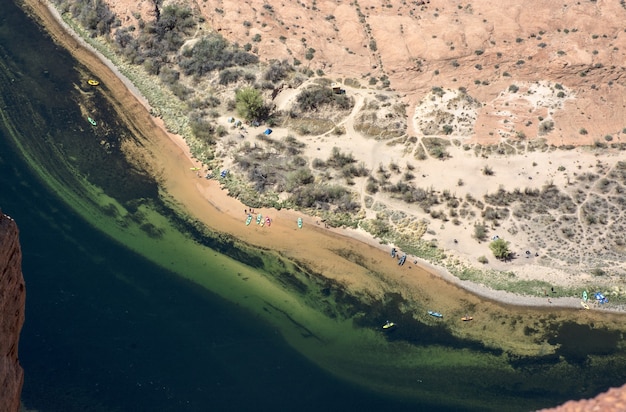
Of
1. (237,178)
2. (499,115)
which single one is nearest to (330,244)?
(237,178)

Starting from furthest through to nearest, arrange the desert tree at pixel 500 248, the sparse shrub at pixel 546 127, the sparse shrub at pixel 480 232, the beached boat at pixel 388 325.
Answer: the sparse shrub at pixel 546 127 < the sparse shrub at pixel 480 232 < the desert tree at pixel 500 248 < the beached boat at pixel 388 325

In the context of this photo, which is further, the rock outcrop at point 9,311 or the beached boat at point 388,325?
the beached boat at point 388,325

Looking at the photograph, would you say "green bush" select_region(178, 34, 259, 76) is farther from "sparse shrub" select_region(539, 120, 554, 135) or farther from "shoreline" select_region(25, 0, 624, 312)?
"sparse shrub" select_region(539, 120, 554, 135)

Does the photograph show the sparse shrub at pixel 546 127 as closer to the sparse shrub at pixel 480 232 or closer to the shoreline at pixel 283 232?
the sparse shrub at pixel 480 232

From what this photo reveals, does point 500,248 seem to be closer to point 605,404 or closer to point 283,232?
point 283,232

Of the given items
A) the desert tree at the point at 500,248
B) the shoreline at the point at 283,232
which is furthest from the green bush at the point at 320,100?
the desert tree at the point at 500,248

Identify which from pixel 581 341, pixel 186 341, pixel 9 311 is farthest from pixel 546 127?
pixel 9 311

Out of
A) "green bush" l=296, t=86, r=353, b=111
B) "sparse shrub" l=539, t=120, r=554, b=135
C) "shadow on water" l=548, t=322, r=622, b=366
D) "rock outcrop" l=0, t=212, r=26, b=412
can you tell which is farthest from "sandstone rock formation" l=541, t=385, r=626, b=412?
"green bush" l=296, t=86, r=353, b=111
